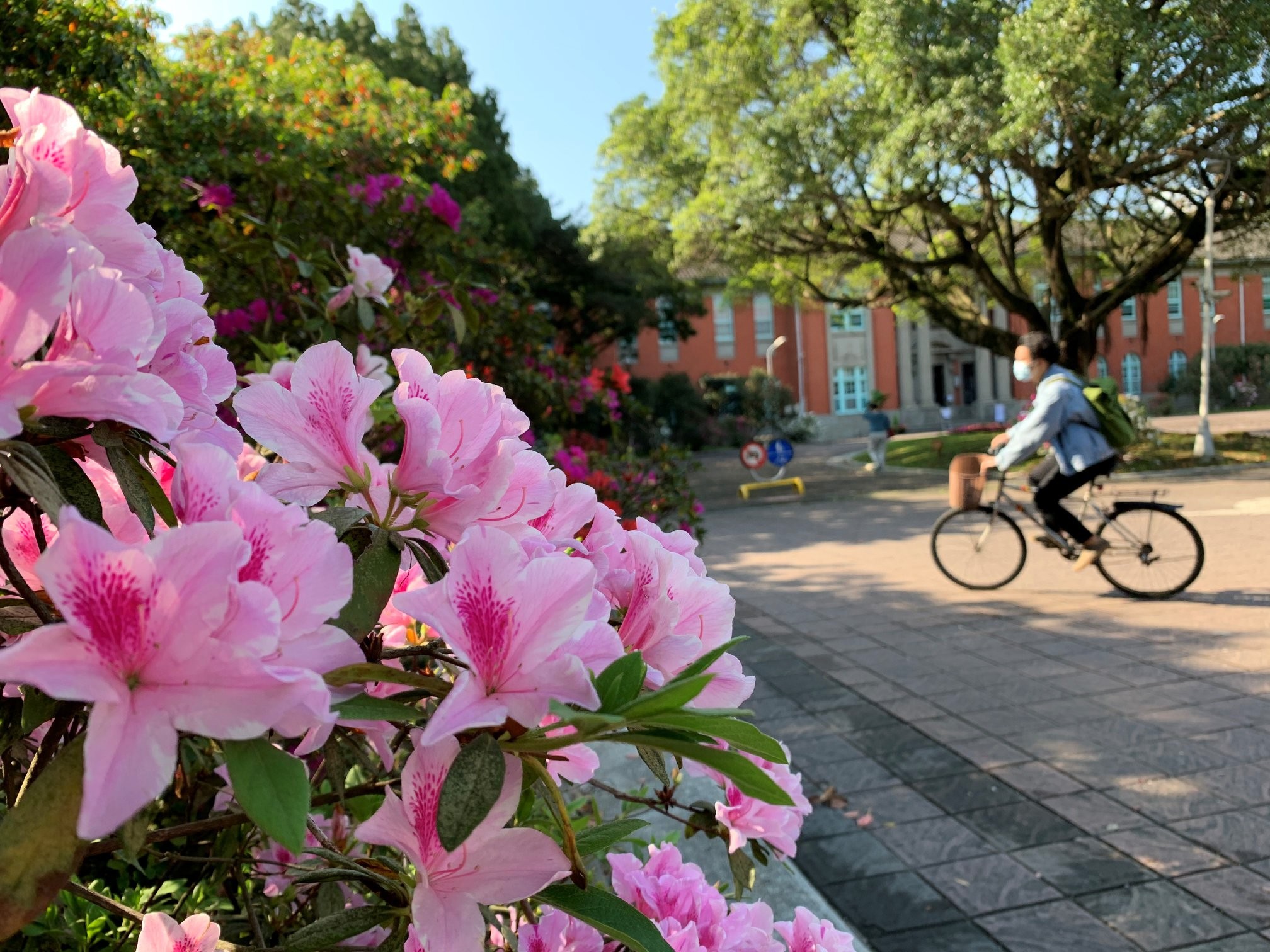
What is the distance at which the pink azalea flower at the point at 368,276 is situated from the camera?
200cm

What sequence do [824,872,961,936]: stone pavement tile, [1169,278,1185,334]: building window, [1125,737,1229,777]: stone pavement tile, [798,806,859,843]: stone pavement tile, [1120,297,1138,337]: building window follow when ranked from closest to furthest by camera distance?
1. [824,872,961,936]: stone pavement tile
2. [798,806,859,843]: stone pavement tile
3. [1125,737,1229,777]: stone pavement tile
4. [1169,278,1185,334]: building window
5. [1120,297,1138,337]: building window

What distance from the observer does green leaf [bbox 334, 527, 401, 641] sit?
52cm

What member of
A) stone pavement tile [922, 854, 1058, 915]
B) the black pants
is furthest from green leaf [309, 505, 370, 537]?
the black pants

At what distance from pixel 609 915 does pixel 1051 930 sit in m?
2.35

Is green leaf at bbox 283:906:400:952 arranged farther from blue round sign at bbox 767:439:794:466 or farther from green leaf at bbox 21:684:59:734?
blue round sign at bbox 767:439:794:466

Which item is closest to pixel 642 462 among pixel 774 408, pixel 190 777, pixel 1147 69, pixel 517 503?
pixel 190 777

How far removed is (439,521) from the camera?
610 millimetres

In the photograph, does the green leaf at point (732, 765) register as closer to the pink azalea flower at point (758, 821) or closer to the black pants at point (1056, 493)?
the pink azalea flower at point (758, 821)

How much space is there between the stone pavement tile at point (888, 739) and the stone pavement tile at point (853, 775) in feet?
0.40

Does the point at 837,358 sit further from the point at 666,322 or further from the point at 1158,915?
the point at 1158,915

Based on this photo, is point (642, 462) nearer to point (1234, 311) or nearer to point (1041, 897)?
point (1041, 897)

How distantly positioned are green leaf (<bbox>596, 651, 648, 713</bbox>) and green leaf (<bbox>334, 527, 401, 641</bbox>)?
0.15m

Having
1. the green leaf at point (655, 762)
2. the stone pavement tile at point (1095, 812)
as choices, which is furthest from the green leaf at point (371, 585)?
the stone pavement tile at point (1095, 812)

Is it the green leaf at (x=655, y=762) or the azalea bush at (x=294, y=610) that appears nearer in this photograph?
the azalea bush at (x=294, y=610)
